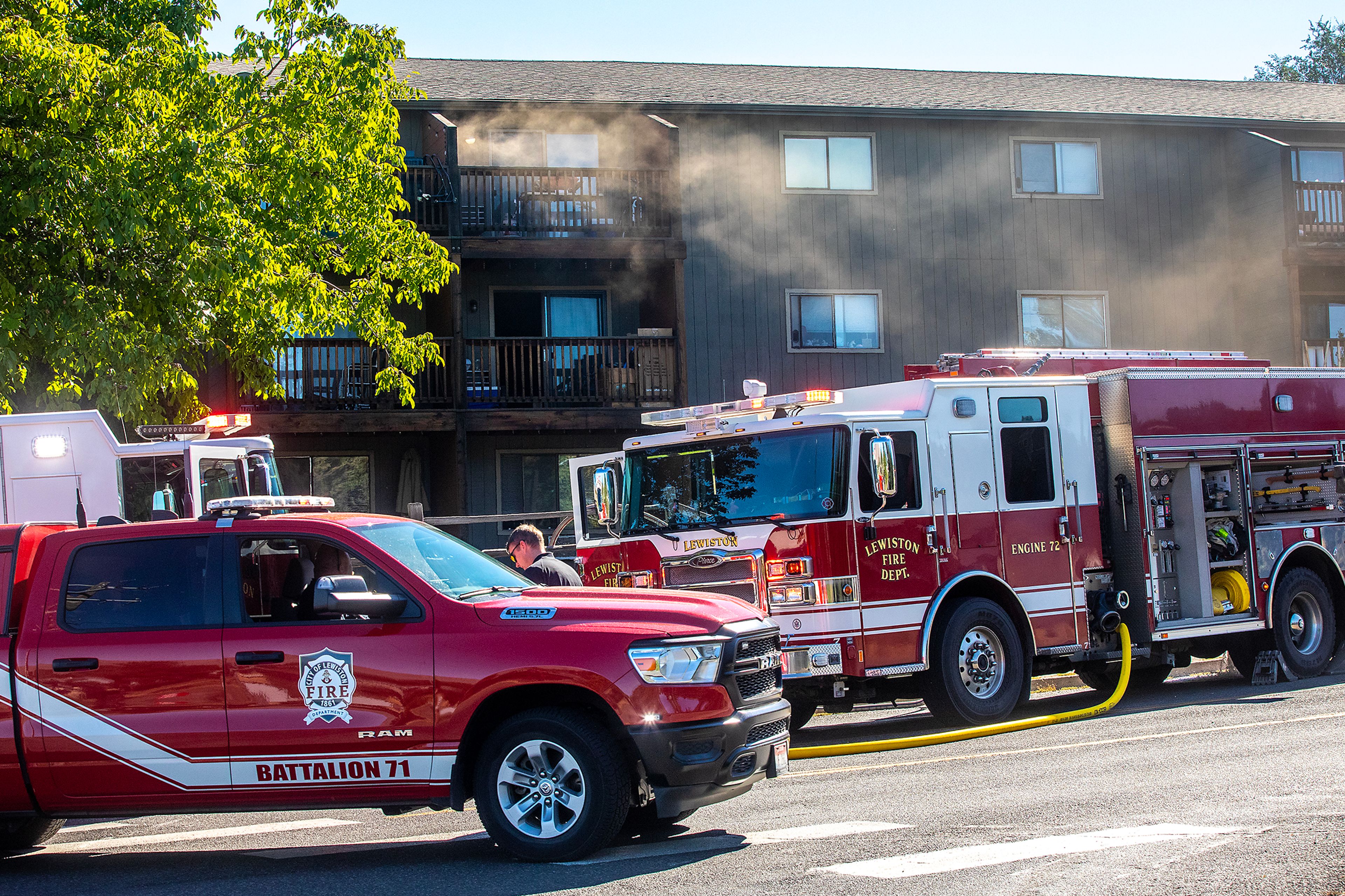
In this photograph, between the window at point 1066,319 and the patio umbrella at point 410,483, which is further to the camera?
the window at point 1066,319

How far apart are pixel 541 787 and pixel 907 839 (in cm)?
180

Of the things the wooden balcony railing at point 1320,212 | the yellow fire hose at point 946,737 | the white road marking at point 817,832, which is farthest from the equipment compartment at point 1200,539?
the wooden balcony railing at point 1320,212

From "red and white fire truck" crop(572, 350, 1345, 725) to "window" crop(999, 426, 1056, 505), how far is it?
2cm

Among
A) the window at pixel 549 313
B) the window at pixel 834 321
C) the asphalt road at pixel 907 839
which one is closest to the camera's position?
the asphalt road at pixel 907 839

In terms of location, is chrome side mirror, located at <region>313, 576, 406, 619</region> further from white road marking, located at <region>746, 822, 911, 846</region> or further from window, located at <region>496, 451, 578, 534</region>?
window, located at <region>496, 451, 578, 534</region>

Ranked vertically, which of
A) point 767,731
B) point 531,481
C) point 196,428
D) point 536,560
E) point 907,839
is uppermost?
point 196,428

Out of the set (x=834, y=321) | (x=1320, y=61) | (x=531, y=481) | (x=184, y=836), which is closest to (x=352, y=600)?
(x=184, y=836)

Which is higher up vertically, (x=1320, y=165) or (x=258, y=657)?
(x=1320, y=165)

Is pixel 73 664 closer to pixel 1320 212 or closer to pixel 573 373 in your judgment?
pixel 573 373

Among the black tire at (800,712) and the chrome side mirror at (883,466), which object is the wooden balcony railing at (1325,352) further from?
the chrome side mirror at (883,466)

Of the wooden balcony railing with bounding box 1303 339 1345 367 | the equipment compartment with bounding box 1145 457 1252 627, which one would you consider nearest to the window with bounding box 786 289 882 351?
the wooden balcony railing with bounding box 1303 339 1345 367

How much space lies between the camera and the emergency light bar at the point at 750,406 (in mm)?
10312

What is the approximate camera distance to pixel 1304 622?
513 inches

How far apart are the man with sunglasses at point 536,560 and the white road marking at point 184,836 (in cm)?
216
